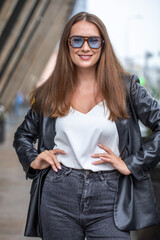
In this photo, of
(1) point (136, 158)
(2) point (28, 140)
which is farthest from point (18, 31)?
(1) point (136, 158)

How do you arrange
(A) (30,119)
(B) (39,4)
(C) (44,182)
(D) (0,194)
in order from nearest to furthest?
(C) (44,182) → (A) (30,119) → (D) (0,194) → (B) (39,4)

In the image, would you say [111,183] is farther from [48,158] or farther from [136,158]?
[48,158]

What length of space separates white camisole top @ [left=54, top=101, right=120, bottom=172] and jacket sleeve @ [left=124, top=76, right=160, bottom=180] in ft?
0.46

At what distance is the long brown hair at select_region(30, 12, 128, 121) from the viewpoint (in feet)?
7.55

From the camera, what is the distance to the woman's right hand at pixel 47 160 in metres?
2.27

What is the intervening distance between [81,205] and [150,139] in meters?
0.54

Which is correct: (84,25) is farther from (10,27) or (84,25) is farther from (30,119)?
(10,27)

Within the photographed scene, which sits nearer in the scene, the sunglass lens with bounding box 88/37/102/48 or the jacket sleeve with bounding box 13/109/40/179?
the sunglass lens with bounding box 88/37/102/48

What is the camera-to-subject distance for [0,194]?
6.89 m

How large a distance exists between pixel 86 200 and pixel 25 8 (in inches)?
436

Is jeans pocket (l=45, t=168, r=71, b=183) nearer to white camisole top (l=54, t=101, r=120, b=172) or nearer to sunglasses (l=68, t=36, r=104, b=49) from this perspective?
white camisole top (l=54, t=101, r=120, b=172)

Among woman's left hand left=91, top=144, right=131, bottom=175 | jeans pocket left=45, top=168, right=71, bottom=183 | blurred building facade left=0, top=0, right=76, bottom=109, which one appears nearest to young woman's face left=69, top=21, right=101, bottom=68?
woman's left hand left=91, top=144, right=131, bottom=175

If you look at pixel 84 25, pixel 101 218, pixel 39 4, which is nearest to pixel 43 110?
pixel 84 25

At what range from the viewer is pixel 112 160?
2.22 meters
